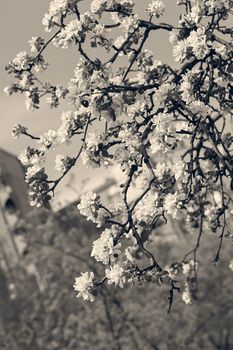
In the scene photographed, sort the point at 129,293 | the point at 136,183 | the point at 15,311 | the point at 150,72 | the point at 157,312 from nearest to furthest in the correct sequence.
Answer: the point at 150,72 < the point at 136,183 < the point at 157,312 < the point at 129,293 < the point at 15,311

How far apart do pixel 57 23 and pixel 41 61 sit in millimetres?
726

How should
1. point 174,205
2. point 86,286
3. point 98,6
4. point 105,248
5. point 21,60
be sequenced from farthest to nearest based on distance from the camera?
point 21,60, point 98,6, point 86,286, point 174,205, point 105,248

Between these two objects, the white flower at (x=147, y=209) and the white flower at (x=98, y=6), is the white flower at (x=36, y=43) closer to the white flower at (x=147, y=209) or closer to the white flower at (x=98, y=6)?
the white flower at (x=98, y=6)

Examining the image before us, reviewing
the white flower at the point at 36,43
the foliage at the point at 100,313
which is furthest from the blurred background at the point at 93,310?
the white flower at the point at 36,43

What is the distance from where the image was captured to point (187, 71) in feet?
23.2

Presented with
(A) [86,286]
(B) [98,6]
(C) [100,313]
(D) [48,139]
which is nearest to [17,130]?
(D) [48,139]

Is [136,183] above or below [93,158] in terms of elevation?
above

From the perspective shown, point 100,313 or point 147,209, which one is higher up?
point 100,313

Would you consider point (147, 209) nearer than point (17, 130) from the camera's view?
Yes

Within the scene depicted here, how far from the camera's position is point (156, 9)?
7766 millimetres

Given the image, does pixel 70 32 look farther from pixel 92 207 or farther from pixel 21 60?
pixel 92 207

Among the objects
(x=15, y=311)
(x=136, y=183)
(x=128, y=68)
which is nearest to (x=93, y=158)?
(x=128, y=68)

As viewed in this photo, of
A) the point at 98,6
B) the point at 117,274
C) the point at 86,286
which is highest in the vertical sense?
the point at 98,6

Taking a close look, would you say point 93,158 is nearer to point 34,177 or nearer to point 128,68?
point 34,177
